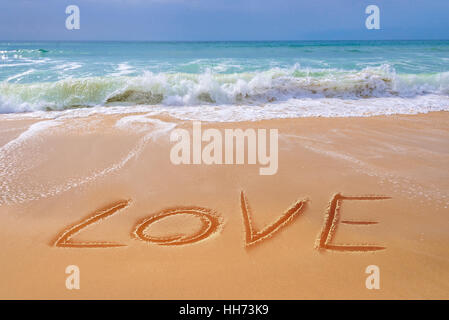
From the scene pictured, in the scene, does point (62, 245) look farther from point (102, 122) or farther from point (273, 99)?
point (273, 99)

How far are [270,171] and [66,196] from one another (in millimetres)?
2229

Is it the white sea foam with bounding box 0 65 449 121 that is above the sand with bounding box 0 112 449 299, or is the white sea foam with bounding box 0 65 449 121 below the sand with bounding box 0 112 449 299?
above

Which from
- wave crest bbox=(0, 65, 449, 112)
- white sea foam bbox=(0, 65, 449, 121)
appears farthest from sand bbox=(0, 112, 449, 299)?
wave crest bbox=(0, 65, 449, 112)

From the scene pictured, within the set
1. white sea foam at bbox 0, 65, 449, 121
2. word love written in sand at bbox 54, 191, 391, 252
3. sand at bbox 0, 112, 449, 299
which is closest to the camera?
sand at bbox 0, 112, 449, 299

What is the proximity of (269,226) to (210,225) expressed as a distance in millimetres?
502

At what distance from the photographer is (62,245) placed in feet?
7.11

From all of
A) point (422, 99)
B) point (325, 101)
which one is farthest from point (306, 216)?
point (422, 99)

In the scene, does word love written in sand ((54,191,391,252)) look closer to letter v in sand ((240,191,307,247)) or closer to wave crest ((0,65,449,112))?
letter v in sand ((240,191,307,247))

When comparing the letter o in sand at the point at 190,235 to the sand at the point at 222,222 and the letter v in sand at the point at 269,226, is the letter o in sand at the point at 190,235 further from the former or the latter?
the letter v in sand at the point at 269,226

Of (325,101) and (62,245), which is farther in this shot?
(325,101)

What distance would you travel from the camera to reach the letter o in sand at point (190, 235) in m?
2.22

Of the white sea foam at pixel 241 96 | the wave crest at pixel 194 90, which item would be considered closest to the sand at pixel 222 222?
the white sea foam at pixel 241 96

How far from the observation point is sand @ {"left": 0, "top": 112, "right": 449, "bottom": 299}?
1.83m

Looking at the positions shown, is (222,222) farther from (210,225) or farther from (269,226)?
(269,226)
